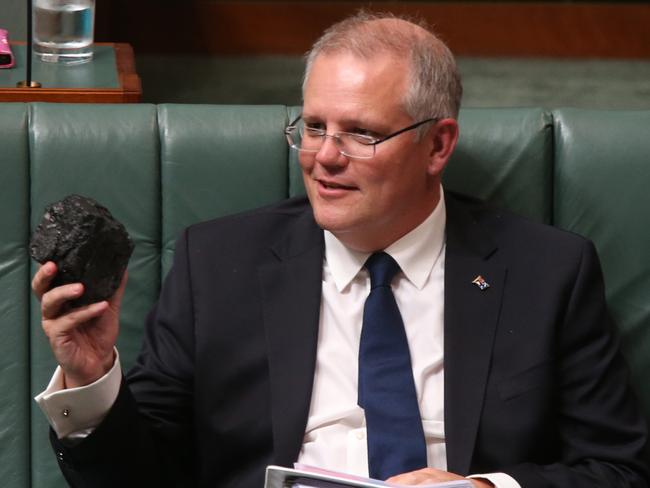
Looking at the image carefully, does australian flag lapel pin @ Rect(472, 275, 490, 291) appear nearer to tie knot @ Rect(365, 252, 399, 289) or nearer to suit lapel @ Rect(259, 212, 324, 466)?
tie knot @ Rect(365, 252, 399, 289)

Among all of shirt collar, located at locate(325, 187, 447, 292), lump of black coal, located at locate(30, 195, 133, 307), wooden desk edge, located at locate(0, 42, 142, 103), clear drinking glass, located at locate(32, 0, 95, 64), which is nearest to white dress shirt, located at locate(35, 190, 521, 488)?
shirt collar, located at locate(325, 187, 447, 292)

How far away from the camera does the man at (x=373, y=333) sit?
6.75 feet

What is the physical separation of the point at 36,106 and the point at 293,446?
2.57 feet

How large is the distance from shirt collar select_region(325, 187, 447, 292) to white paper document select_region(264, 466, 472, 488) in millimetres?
457

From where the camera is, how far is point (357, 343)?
212cm

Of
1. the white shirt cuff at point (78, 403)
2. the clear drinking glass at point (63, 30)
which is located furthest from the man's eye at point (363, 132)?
the clear drinking glass at point (63, 30)

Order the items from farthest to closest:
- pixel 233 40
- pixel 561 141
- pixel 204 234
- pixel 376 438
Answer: pixel 233 40 → pixel 561 141 → pixel 204 234 → pixel 376 438

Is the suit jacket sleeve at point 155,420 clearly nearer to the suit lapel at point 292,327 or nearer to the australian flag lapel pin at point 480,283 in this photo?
the suit lapel at point 292,327

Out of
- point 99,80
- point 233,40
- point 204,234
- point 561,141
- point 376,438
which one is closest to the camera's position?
point 376,438

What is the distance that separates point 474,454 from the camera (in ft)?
6.85

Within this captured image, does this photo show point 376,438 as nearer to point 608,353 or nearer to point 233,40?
point 608,353

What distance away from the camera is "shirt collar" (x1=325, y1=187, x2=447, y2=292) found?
215 cm

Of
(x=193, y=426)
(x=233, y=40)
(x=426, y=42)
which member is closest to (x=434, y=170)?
(x=426, y=42)

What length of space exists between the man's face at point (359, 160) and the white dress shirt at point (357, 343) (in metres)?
0.09
